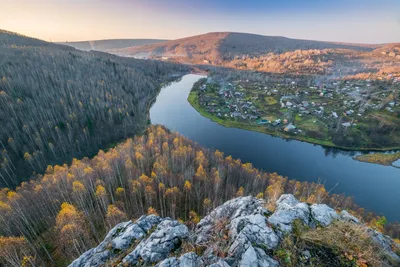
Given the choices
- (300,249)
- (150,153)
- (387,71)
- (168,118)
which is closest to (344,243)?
(300,249)

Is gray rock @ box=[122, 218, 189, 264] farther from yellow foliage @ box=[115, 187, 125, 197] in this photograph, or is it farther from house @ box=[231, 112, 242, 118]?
house @ box=[231, 112, 242, 118]

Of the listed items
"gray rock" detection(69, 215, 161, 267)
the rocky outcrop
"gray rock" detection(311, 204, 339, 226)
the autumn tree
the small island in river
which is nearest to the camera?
the rocky outcrop

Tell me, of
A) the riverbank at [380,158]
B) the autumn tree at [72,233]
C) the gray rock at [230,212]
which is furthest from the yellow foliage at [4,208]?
the riverbank at [380,158]

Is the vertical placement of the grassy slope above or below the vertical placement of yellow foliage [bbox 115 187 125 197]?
below

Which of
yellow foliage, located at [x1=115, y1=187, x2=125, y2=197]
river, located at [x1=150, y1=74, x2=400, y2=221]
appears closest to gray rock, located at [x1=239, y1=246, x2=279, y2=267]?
yellow foliage, located at [x1=115, y1=187, x2=125, y2=197]

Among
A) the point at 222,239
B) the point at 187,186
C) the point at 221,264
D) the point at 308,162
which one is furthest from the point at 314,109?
the point at 221,264

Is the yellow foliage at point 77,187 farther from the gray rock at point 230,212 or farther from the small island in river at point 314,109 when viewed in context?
the small island in river at point 314,109

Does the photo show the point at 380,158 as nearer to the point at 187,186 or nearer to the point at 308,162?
the point at 308,162
